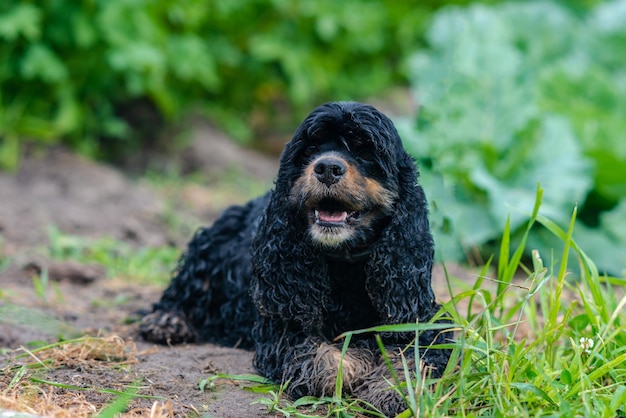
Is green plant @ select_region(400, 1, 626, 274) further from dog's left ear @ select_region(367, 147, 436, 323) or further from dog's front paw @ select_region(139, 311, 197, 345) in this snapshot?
dog's front paw @ select_region(139, 311, 197, 345)

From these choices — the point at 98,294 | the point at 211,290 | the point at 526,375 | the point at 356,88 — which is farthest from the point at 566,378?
the point at 356,88

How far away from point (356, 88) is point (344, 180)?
7.61 meters

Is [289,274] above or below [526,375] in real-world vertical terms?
above

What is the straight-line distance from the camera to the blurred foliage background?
6.79 m

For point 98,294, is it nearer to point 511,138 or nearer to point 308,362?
point 308,362

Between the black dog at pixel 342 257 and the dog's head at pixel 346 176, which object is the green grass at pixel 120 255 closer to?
the black dog at pixel 342 257

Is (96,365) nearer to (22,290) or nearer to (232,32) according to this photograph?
(22,290)

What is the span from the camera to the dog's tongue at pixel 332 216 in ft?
11.4

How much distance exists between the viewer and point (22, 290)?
17.1ft

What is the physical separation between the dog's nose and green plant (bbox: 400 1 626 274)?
1966 millimetres

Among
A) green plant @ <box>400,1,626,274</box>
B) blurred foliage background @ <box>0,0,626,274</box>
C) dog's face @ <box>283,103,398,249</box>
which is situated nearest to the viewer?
dog's face @ <box>283,103,398,249</box>

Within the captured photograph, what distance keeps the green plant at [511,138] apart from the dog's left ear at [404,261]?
1.70m

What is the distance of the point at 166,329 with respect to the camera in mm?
4523

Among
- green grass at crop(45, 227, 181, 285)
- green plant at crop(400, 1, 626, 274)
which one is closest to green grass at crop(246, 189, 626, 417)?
green plant at crop(400, 1, 626, 274)
